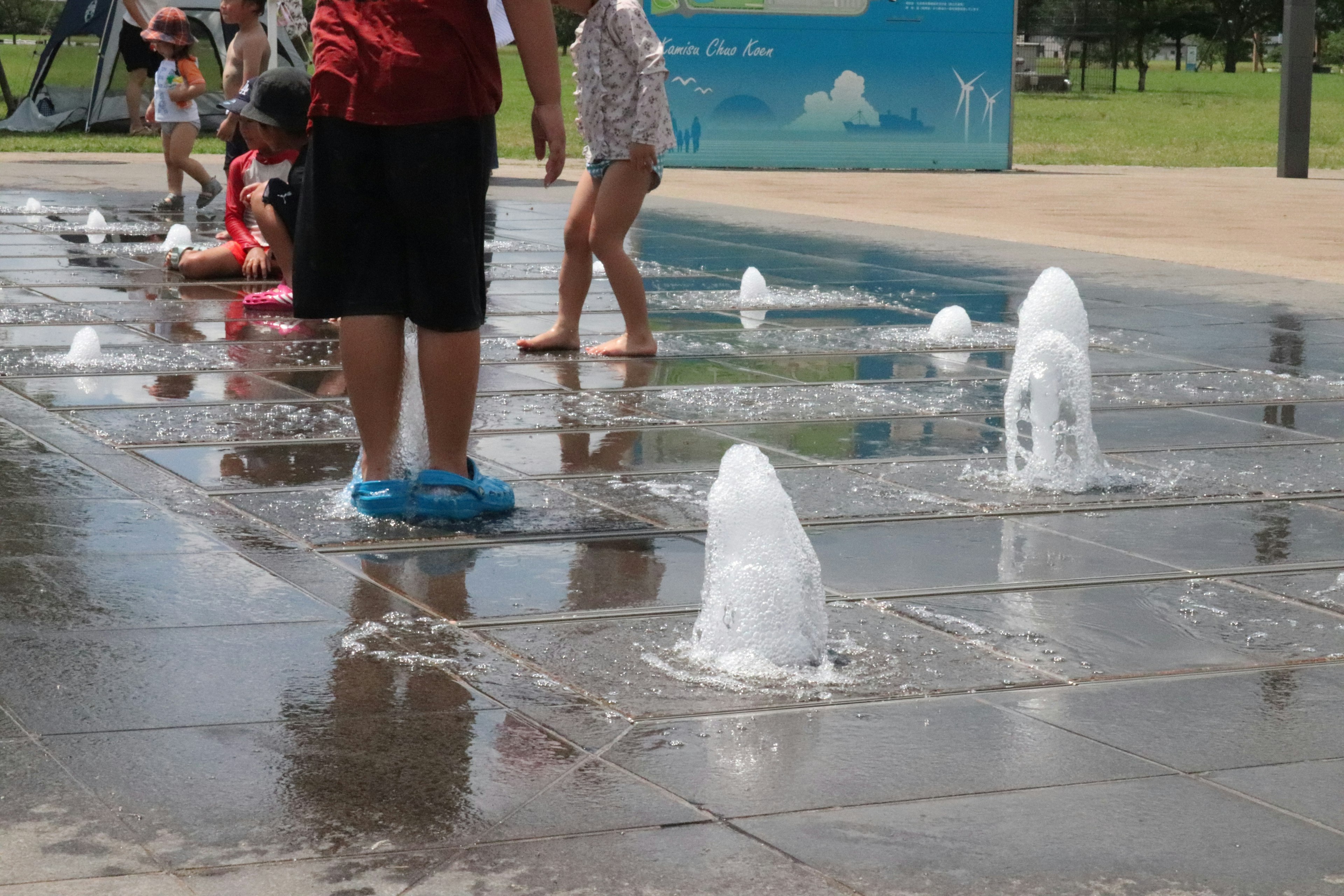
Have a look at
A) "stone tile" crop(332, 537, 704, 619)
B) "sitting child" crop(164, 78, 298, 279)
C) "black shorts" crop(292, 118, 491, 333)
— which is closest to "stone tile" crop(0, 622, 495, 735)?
"stone tile" crop(332, 537, 704, 619)

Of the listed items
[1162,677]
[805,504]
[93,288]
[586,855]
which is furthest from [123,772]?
[93,288]

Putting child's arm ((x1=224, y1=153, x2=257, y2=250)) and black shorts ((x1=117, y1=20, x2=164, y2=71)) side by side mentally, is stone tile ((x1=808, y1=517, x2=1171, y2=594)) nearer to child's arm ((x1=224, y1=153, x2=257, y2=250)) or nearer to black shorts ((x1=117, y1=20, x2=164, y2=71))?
child's arm ((x1=224, y1=153, x2=257, y2=250))

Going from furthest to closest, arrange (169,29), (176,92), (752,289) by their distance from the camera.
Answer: (169,29) < (176,92) < (752,289)

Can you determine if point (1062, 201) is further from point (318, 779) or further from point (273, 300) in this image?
point (318, 779)

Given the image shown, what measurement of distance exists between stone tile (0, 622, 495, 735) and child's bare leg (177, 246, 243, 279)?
7.28 meters

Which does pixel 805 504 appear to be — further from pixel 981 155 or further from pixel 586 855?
pixel 981 155

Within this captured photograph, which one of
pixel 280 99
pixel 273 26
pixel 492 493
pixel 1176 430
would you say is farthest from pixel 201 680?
pixel 273 26

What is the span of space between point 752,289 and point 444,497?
225 inches

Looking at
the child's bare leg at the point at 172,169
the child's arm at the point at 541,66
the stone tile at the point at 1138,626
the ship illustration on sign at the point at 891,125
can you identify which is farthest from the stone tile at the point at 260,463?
the ship illustration on sign at the point at 891,125

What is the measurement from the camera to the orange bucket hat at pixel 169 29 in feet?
50.1

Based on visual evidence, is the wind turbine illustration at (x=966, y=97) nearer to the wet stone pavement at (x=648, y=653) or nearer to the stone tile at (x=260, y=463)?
the wet stone pavement at (x=648, y=653)

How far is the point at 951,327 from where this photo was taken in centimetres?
892

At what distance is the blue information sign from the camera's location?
23.8 meters

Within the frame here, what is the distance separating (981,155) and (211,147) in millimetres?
10736
